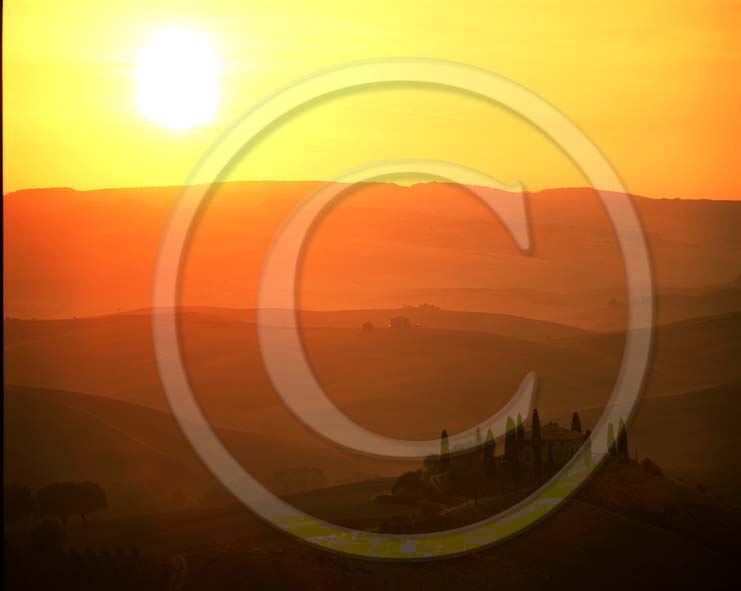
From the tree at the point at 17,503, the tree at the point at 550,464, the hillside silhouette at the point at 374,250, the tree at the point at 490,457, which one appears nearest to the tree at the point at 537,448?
the tree at the point at 550,464

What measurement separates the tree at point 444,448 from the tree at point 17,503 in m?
14.7

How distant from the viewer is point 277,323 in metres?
42.8

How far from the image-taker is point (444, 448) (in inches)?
1448

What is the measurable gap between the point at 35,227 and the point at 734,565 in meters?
30.7

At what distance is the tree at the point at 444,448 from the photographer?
35.1 meters

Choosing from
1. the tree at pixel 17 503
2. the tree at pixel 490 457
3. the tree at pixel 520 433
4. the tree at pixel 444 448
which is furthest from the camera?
the tree at pixel 444 448

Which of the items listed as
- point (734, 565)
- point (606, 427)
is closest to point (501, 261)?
point (606, 427)

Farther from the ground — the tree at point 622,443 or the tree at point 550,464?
the tree at point 622,443

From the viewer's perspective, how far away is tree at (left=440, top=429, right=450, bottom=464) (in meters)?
35.1

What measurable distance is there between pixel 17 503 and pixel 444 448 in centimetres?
1565

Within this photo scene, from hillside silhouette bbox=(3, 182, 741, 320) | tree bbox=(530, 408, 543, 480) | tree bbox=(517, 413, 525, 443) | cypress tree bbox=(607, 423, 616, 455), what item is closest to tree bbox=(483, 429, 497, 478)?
tree bbox=(517, 413, 525, 443)

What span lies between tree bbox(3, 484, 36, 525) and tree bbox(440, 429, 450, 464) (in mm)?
14659

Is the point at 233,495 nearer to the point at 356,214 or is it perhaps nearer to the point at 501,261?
the point at 356,214

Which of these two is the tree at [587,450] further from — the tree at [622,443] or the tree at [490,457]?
the tree at [490,457]
